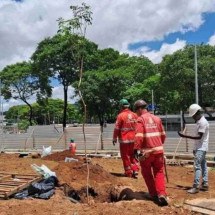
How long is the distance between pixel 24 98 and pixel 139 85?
13.8 m

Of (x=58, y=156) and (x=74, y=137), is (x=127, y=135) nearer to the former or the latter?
(x=58, y=156)

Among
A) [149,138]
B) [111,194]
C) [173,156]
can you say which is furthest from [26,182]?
[173,156]

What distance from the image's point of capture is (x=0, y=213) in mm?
7801

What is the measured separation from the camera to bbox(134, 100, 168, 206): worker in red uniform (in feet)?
25.4

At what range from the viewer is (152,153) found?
307 inches

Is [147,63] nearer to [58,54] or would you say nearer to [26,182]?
[58,54]

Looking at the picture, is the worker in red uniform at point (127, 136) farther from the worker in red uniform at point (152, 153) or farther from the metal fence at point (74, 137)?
A: the metal fence at point (74, 137)

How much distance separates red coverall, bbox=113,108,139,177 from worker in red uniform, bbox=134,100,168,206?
10.1 ft

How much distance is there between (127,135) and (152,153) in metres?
3.38

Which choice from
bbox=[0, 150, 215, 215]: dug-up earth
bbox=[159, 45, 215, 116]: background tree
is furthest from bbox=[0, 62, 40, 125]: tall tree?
bbox=[0, 150, 215, 215]: dug-up earth

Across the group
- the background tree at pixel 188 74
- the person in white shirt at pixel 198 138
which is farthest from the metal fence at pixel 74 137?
the background tree at pixel 188 74

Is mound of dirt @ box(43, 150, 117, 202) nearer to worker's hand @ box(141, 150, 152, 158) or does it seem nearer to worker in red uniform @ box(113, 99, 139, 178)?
worker in red uniform @ box(113, 99, 139, 178)

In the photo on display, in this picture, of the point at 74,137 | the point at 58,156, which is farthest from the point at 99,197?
the point at 74,137

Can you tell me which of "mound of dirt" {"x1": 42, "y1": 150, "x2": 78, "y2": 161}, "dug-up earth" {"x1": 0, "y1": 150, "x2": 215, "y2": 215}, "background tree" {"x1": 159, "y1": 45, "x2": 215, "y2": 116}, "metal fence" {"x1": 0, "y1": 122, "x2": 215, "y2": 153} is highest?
"background tree" {"x1": 159, "y1": 45, "x2": 215, "y2": 116}
